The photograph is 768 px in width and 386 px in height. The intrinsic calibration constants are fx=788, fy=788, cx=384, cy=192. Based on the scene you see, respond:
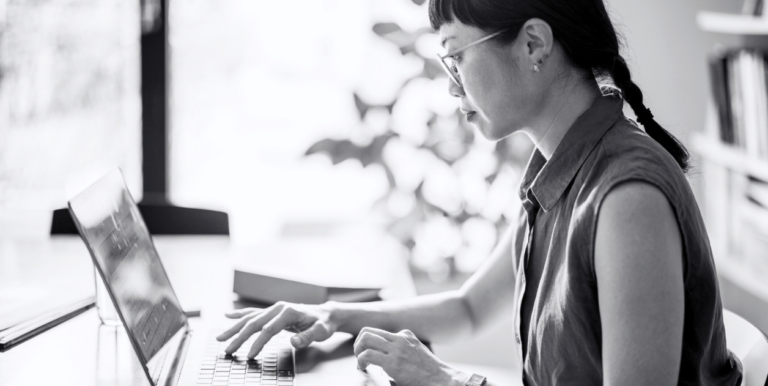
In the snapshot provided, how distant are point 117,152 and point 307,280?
1.60 metres

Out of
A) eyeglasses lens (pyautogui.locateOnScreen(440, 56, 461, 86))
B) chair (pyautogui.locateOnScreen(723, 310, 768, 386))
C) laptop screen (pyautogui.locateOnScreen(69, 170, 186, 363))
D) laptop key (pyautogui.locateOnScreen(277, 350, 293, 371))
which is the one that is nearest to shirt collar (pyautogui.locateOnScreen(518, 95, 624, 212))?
eyeglasses lens (pyautogui.locateOnScreen(440, 56, 461, 86))

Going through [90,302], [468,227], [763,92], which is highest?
[763,92]

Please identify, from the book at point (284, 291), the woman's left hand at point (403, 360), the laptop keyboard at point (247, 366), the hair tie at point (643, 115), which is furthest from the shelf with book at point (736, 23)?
the laptop keyboard at point (247, 366)

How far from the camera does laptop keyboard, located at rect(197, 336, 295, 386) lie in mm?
1012

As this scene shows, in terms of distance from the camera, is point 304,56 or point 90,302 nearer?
point 90,302

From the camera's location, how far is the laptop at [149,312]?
948mm

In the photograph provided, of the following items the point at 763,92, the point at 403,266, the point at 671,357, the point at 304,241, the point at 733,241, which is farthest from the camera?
the point at 733,241

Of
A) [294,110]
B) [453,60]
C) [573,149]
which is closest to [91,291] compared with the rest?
[453,60]

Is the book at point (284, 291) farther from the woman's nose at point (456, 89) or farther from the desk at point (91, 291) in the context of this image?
the woman's nose at point (456, 89)

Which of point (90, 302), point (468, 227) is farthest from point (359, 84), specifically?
point (90, 302)

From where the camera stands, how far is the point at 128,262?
1.07 metres

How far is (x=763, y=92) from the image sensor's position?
7.09 feet

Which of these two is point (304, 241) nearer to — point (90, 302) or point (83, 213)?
point (90, 302)

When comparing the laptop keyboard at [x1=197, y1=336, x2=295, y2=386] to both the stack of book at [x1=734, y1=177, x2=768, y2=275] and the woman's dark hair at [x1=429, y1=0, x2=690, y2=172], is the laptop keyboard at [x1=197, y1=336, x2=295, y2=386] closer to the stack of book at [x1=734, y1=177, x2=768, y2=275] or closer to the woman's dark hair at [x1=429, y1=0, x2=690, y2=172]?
the woman's dark hair at [x1=429, y1=0, x2=690, y2=172]
